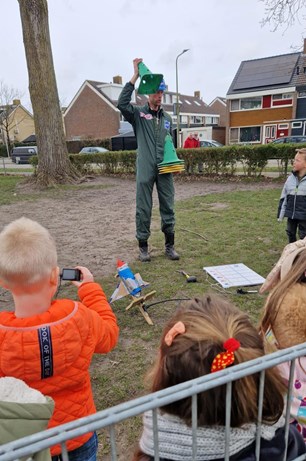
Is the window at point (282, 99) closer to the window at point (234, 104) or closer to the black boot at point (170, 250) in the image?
the window at point (234, 104)

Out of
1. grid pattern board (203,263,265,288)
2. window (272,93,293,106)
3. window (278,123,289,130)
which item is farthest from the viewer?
window (278,123,289,130)

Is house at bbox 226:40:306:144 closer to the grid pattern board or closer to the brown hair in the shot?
the grid pattern board

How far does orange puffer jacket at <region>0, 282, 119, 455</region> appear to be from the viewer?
1254mm

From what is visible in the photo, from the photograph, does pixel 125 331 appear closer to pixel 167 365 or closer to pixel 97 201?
pixel 167 365

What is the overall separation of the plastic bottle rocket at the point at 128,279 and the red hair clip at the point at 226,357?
6.89 feet

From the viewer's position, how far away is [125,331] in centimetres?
307

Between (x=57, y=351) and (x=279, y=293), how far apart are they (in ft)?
3.16

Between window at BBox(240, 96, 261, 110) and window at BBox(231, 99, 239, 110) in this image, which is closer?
window at BBox(240, 96, 261, 110)

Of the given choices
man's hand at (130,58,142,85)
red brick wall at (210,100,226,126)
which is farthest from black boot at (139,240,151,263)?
red brick wall at (210,100,226,126)

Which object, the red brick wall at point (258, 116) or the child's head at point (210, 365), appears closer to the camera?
the child's head at point (210, 365)

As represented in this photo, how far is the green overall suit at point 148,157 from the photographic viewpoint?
437 cm

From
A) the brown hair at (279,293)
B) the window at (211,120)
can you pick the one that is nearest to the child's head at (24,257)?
the brown hair at (279,293)

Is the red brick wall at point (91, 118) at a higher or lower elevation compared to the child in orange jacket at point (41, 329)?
higher

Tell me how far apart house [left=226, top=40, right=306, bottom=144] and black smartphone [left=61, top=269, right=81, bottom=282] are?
37644 mm
